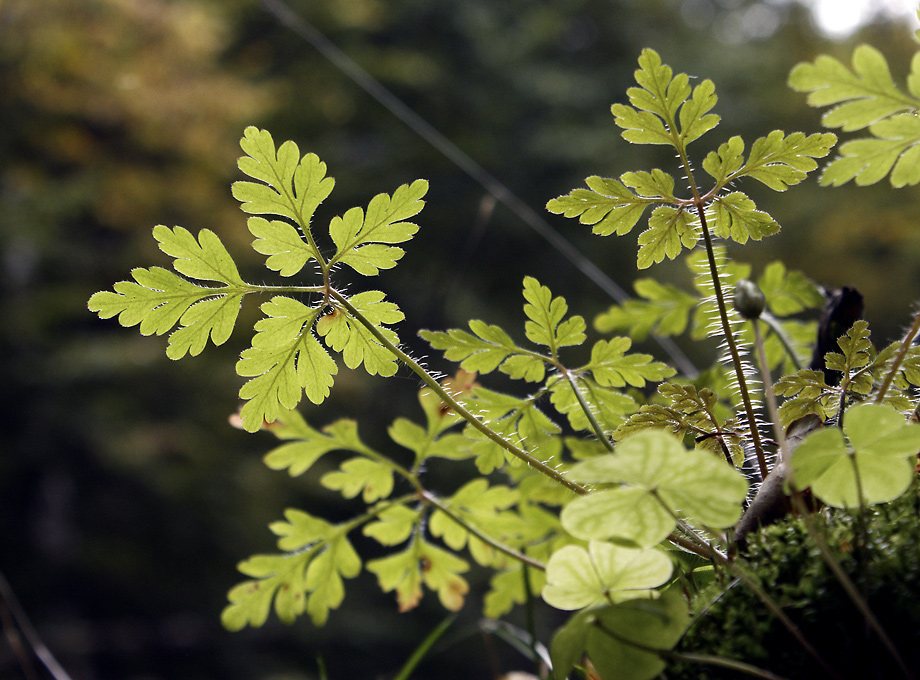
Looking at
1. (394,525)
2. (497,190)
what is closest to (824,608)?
(394,525)

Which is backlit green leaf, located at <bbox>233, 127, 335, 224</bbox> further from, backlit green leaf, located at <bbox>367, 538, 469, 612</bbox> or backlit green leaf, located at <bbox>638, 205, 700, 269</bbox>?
backlit green leaf, located at <bbox>367, 538, 469, 612</bbox>

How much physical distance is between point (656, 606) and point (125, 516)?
7432mm

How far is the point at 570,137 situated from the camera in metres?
6.96

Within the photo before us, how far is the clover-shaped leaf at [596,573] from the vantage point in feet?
0.96

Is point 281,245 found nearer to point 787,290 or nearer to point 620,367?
point 620,367

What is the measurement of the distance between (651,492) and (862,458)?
3.6 inches

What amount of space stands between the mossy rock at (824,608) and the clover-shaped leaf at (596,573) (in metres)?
0.04

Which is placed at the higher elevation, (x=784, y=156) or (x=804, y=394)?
(x=784, y=156)

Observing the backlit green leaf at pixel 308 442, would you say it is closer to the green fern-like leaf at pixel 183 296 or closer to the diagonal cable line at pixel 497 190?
the green fern-like leaf at pixel 183 296

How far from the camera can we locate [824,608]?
0.27 metres

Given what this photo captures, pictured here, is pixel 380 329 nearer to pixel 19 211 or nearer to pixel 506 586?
pixel 506 586

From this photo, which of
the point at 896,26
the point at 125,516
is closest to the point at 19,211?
the point at 125,516

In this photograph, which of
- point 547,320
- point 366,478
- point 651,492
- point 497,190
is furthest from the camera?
point 497,190

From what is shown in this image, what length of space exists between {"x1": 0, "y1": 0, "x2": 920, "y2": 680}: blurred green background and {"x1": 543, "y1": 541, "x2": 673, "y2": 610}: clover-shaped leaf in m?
4.82
